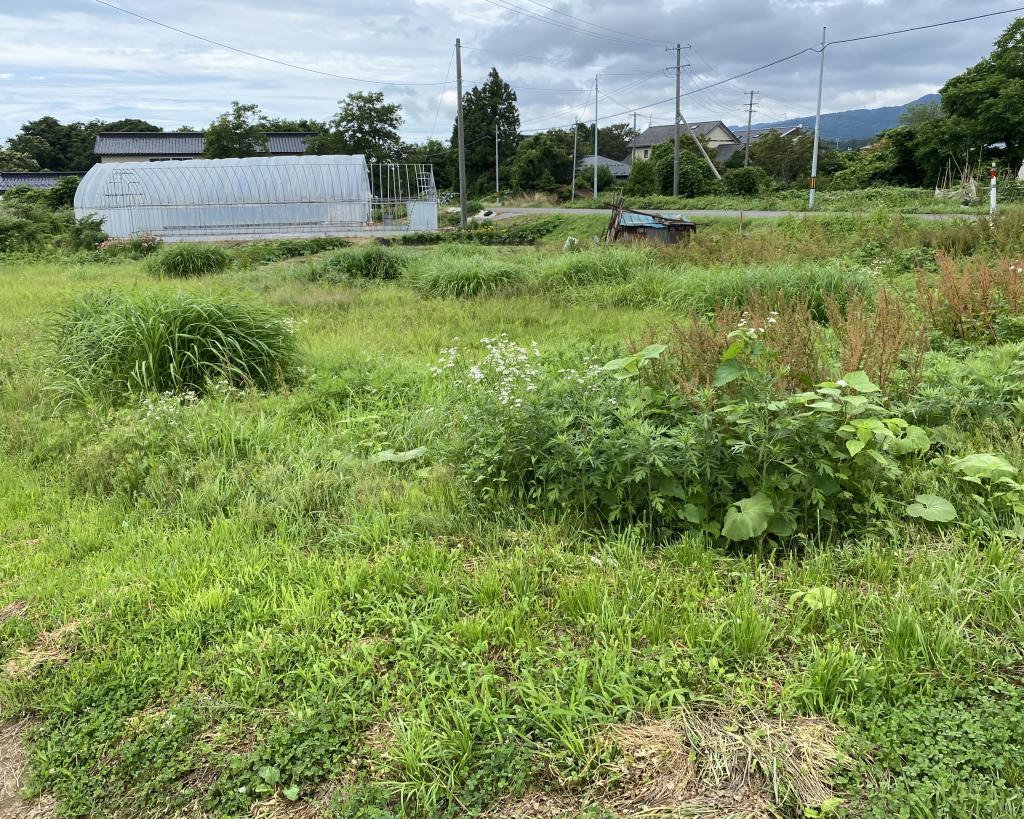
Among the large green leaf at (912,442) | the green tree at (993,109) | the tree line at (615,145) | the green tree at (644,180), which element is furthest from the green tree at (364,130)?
the large green leaf at (912,442)

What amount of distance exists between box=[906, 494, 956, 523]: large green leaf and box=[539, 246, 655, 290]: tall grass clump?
6.99 meters

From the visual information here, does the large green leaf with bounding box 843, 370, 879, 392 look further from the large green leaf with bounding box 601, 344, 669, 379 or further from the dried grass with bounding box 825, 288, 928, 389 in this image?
the large green leaf with bounding box 601, 344, 669, 379

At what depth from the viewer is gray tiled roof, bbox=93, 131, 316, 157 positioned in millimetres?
49844

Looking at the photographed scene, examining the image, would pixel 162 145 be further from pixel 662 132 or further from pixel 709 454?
pixel 709 454

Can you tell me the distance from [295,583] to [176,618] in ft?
A: 1.42

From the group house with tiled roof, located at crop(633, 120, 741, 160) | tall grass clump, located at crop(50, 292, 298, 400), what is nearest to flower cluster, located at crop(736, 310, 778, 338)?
tall grass clump, located at crop(50, 292, 298, 400)

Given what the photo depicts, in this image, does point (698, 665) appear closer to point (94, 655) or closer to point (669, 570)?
point (669, 570)

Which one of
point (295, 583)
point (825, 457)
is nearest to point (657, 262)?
point (825, 457)

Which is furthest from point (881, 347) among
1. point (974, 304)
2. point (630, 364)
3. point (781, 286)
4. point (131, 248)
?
point (131, 248)

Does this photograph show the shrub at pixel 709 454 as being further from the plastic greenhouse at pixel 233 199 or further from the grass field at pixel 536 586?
the plastic greenhouse at pixel 233 199

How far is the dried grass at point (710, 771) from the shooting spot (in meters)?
1.71

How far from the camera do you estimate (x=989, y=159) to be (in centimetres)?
3058

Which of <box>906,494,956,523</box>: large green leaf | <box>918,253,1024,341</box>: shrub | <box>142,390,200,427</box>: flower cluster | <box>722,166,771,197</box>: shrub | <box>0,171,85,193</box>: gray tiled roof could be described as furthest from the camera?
<box>0,171,85,193</box>: gray tiled roof

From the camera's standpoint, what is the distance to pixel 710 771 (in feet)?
5.89
